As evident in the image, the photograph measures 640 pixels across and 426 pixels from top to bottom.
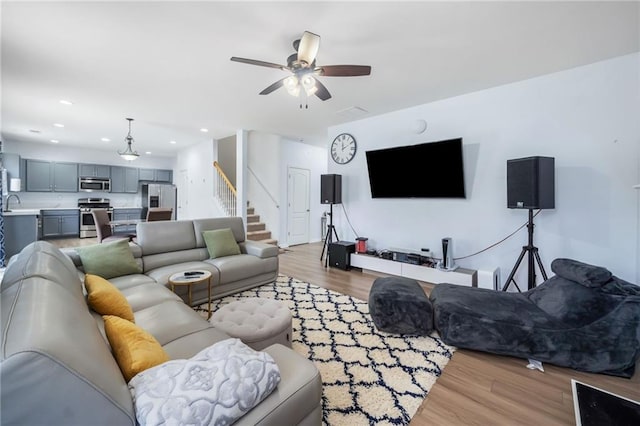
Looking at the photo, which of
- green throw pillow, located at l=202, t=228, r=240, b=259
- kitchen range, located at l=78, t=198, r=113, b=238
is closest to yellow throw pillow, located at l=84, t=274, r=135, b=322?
green throw pillow, located at l=202, t=228, r=240, b=259

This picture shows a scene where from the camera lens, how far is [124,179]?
8.38 m

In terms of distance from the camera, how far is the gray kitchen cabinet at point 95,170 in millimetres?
7633

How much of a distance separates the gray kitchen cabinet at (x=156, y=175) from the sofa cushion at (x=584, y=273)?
1035 centimetres

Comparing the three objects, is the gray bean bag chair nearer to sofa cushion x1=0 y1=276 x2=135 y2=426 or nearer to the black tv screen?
the black tv screen

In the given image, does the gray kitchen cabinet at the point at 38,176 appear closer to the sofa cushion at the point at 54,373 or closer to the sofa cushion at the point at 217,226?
the sofa cushion at the point at 217,226

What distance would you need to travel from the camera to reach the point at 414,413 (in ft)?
5.20

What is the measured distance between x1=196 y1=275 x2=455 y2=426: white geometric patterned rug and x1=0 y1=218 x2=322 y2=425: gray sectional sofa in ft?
1.84

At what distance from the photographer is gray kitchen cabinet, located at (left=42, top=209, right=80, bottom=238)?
6988 mm

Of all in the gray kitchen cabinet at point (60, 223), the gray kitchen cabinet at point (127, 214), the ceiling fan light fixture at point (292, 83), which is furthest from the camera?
the gray kitchen cabinet at point (127, 214)

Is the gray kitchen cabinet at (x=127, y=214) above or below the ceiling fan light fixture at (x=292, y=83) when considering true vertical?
below

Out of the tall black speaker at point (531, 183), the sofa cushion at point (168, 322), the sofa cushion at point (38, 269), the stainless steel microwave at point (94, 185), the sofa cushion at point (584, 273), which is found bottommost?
the sofa cushion at point (168, 322)

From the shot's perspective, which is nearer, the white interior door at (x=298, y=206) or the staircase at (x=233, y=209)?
the staircase at (x=233, y=209)

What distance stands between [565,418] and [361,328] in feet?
4.81

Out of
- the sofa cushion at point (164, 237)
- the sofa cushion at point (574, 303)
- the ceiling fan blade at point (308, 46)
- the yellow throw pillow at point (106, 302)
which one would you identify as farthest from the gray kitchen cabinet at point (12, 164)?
the sofa cushion at point (574, 303)
